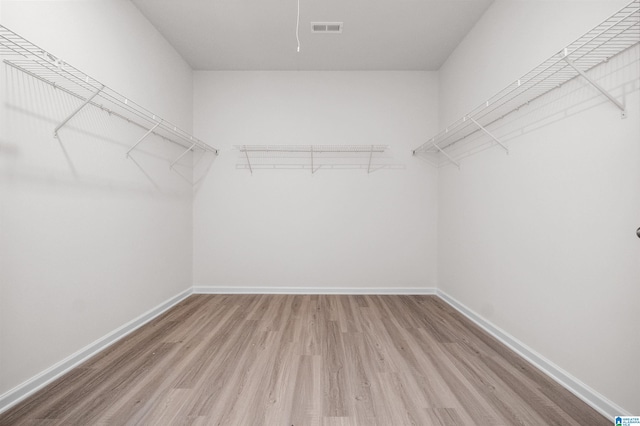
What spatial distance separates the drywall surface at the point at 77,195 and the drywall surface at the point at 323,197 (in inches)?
31.4

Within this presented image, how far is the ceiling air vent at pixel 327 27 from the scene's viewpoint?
276 cm

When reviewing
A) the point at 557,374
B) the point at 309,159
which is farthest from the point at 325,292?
the point at 557,374

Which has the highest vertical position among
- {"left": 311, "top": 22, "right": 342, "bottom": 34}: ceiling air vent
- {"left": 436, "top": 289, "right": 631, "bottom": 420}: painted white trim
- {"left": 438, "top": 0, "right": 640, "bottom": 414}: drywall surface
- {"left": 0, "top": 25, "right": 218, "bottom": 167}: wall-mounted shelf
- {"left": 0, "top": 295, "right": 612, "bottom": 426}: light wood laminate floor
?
{"left": 311, "top": 22, "right": 342, "bottom": 34}: ceiling air vent

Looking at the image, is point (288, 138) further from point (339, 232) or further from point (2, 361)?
point (2, 361)

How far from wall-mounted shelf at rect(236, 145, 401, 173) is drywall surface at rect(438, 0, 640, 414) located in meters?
1.23

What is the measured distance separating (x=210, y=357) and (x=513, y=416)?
1866mm

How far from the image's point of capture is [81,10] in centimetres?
199

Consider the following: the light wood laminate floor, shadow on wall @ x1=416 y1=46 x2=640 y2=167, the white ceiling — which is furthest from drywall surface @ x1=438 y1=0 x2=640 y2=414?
the white ceiling

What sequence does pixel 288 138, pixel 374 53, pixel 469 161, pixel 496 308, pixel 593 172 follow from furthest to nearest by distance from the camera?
pixel 288 138 < pixel 374 53 < pixel 469 161 < pixel 496 308 < pixel 593 172

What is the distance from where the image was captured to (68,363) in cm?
185

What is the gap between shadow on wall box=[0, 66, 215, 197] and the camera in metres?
1.54

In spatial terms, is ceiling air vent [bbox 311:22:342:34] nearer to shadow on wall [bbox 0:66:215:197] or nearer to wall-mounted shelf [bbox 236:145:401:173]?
wall-mounted shelf [bbox 236:145:401:173]

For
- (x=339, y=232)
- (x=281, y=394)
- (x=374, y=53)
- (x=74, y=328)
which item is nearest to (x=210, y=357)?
(x=281, y=394)

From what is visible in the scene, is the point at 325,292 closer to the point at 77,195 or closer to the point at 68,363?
the point at 68,363
